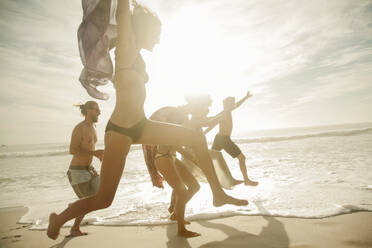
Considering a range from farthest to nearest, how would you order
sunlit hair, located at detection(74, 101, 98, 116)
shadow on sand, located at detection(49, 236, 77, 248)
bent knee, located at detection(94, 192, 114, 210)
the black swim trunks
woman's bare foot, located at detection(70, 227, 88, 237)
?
the black swim trunks < sunlit hair, located at detection(74, 101, 98, 116) < woman's bare foot, located at detection(70, 227, 88, 237) < shadow on sand, located at detection(49, 236, 77, 248) < bent knee, located at detection(94, 192, 114, 210)

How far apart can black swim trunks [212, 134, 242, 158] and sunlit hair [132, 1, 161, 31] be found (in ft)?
15.3

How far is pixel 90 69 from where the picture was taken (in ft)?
7.86

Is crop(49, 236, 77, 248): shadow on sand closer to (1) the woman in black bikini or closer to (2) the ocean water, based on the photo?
(2) the ocean water

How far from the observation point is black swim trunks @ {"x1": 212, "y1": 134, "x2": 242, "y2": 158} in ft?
20.9

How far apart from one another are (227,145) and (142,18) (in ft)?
15.7

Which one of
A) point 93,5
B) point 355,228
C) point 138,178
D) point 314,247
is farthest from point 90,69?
point 138,178

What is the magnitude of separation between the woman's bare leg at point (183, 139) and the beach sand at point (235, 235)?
1.03 meters

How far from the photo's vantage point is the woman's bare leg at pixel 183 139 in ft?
7.06

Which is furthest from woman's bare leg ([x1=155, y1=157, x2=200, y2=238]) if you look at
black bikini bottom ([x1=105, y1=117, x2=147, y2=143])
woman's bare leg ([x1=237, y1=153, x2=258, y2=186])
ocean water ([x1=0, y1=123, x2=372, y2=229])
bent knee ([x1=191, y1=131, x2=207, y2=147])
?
woman's bare leg ([x1=237, y1=153, x2=258, y2=186])

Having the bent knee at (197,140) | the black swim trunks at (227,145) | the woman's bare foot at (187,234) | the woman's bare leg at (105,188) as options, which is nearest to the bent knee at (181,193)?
the woman's bare foot at (187,234)

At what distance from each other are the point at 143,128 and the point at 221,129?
4.70 meters

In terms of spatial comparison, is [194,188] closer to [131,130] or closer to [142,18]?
[131,130]

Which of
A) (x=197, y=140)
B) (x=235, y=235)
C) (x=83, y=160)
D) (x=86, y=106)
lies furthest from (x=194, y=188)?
(x=86, y=106)

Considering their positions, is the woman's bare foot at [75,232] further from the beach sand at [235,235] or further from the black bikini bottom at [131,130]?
the black bikini bottom at [131,130]
